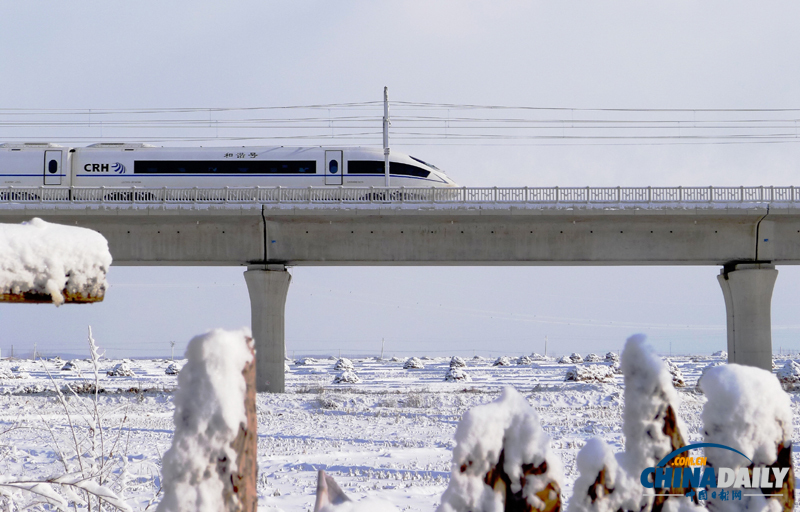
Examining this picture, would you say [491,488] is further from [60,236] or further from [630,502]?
[60,236]

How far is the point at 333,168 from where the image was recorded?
111 ft

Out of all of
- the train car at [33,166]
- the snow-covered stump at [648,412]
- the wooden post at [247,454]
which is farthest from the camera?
the train car at [33,166]

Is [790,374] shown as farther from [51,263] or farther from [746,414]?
[51,263]

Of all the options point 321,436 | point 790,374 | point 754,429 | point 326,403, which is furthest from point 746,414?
point 790,374

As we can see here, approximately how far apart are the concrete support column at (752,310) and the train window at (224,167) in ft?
64.3

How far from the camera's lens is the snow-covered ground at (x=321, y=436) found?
31.4 feet

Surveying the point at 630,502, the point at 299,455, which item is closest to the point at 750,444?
the point at 630,502

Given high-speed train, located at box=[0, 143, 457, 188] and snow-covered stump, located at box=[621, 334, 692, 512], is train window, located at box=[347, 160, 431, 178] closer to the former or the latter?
high-speed train, located at box=[0, 143, 457, 188]

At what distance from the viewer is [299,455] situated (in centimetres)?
1454

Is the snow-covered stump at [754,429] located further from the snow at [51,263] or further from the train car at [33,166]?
the train car at [33,166]

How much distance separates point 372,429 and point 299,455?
479 cm

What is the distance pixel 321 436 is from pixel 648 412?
15.3 m

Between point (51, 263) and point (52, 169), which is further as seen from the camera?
point (52, 169)

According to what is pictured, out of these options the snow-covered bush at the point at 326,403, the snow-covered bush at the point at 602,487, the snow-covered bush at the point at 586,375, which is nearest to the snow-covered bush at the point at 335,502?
the snow-covered bush at the point at 602,487
